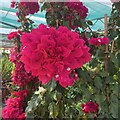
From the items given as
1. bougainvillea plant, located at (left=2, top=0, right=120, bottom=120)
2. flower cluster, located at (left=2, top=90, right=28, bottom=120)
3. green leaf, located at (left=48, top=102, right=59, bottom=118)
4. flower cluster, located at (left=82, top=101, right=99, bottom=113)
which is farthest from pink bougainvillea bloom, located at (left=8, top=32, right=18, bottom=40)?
flower cluster, located at (left=82, top=101, right=99, bottom=113)

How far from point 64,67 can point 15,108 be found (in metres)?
0.74

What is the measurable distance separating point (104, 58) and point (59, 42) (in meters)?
0.49

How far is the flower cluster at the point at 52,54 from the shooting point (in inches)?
42.1

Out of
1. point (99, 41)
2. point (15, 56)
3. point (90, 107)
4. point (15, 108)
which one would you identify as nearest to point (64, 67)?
point (99, 41)

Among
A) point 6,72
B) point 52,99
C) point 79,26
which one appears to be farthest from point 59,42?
point 6,72

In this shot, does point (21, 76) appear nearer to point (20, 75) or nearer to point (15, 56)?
point (20, 75)

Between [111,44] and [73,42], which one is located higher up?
[111,44]

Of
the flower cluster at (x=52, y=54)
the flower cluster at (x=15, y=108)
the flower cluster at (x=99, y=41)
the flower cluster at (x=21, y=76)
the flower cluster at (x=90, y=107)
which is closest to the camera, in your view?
the flower cluster at (x=52, y=54)

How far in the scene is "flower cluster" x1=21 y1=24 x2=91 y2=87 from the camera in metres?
1.07

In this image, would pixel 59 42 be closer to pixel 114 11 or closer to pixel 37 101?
pixel 37 101

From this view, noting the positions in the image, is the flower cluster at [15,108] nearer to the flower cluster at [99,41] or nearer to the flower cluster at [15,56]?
the flower cluster at [15,56]

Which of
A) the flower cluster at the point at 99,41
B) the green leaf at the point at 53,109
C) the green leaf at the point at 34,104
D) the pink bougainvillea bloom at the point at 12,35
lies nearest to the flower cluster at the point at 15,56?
the pink bougainvillea bloom at the point at 12,35

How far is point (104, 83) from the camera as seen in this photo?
1.46 m

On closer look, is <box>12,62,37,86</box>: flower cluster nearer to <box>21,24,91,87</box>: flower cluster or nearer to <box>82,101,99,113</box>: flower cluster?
<box>82,101,99,113</box>: flower cluster
